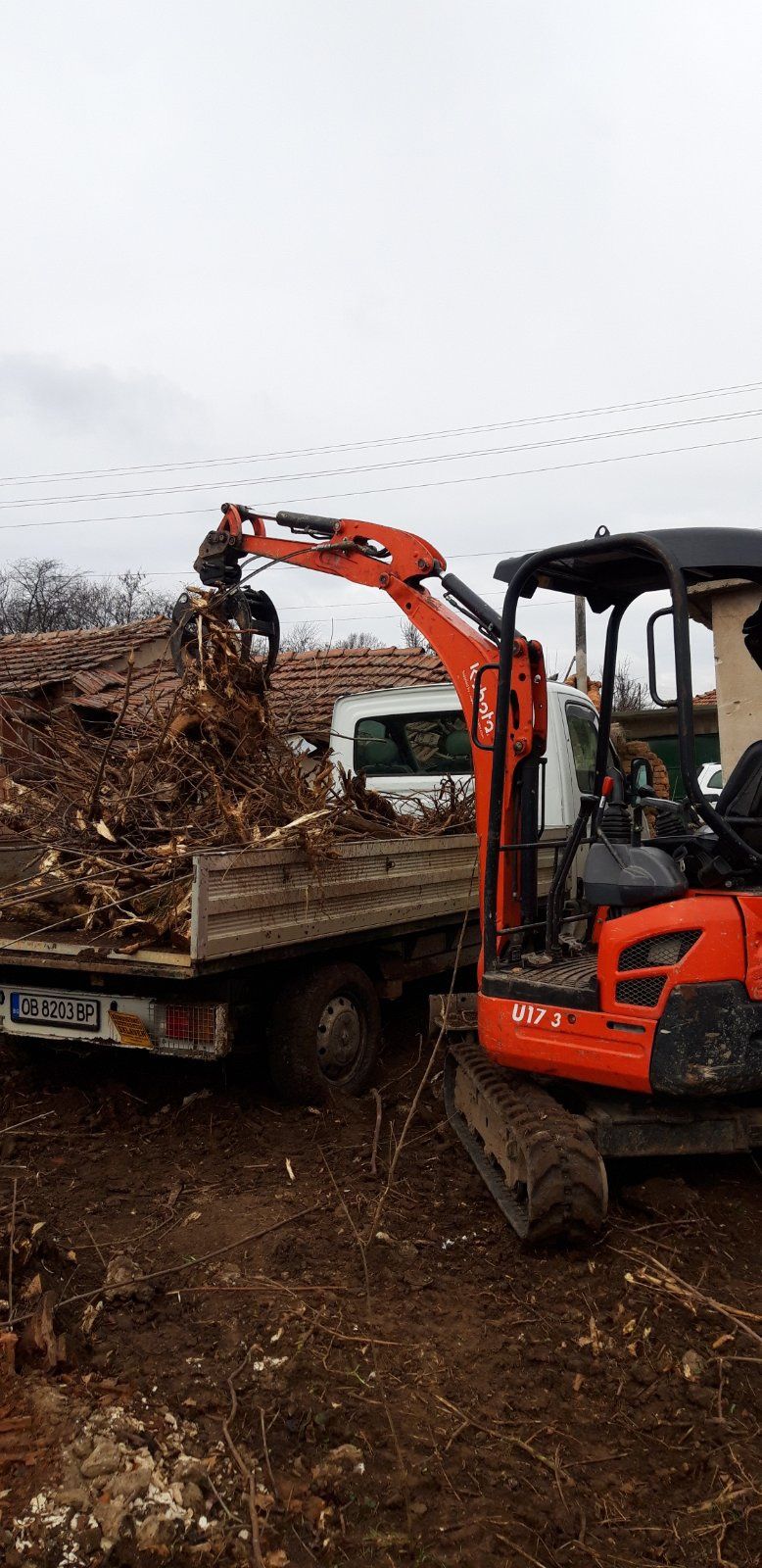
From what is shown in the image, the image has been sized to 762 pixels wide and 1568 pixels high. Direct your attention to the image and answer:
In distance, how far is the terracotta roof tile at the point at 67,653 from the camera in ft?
45.0

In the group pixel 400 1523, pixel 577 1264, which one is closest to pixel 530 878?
pixel 577 1264

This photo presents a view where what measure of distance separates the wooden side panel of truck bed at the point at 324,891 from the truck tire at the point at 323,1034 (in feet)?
0.86

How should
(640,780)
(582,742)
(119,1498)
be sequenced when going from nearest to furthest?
(119,1498) < (640,780) < (582,742)

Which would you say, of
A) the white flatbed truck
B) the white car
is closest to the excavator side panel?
the white flatbed truck

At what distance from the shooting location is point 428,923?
6066 millimetres

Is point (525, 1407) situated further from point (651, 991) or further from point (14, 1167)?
point (14, 1167)

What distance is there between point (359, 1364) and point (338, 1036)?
2278mm

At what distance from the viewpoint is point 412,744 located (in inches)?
298

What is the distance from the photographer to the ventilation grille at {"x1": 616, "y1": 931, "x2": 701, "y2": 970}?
12.0ft

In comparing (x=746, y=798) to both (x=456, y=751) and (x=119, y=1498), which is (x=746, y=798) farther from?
(x=456, y=751)

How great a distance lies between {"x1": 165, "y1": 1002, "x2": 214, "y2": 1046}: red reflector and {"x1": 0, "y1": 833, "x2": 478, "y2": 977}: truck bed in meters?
0.27

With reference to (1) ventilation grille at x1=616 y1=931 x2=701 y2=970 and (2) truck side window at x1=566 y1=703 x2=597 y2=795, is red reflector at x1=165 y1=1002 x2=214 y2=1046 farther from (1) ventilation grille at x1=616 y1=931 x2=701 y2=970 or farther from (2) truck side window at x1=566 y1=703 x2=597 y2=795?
(2) truck side window at x1=566 y1=703 x2=597 y2=795

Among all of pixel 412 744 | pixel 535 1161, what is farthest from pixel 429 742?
pixel 535 1161

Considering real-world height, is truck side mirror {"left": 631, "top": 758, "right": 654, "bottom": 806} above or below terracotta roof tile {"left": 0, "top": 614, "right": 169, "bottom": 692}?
below
